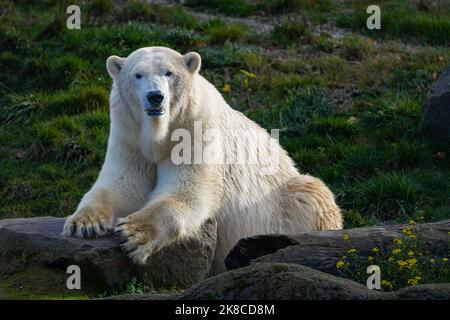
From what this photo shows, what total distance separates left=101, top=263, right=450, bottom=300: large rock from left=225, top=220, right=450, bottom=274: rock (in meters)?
1.40

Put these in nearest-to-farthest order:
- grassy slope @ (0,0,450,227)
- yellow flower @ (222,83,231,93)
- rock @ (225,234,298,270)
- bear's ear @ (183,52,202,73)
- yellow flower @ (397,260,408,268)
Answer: yellow flower @ (397,260,408,268) < rock @ (225,234,298,270) < bear's ear @ (183,52,202,73) < grassy slope @ (0,0,450,227) < yellow flower @ (222,83,231,93)

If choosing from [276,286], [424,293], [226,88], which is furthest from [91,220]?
[226,88]

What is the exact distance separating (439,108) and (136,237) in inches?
187

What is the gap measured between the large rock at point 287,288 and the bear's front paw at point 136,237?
6.70 feet

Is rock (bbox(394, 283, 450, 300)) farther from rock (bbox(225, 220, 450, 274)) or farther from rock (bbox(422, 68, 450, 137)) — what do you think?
rock (bbox(422, 68, 450, 137))

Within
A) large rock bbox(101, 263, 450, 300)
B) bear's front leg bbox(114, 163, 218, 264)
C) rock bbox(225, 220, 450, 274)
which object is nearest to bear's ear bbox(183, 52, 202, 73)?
bear's front leg bbox(114, 163, 218, 264)

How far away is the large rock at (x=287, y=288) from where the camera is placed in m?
4.93

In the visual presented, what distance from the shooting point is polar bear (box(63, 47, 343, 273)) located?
292 inches

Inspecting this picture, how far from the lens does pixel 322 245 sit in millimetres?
6859

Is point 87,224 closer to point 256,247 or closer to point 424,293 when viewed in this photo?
point 256,247

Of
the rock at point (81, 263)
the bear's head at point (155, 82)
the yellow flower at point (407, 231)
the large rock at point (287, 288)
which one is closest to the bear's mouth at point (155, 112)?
the bear's head at point (155, 82)
